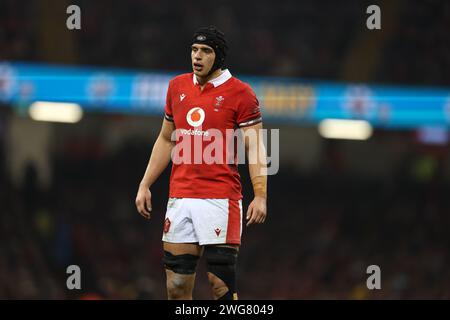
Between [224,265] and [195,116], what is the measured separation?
0.97 meters

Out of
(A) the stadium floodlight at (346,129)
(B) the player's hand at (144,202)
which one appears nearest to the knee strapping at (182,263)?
(B) the player's hand at (144,202)

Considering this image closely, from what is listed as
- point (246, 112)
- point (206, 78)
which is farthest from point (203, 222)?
point (206, 78)

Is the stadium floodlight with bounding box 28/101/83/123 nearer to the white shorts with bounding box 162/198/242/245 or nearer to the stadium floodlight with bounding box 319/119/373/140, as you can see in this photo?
the stadium floodlight with bounding box 319/119/373/140

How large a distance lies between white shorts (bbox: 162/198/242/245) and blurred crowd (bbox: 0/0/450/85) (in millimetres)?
11210

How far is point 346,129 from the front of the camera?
19.0 m

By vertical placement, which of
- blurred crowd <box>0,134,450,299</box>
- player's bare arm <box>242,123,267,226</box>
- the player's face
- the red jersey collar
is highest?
the player's face

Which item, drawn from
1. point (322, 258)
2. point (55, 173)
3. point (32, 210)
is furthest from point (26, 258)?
point (322, 258)

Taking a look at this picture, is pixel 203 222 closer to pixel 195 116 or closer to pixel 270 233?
pixel 195 116

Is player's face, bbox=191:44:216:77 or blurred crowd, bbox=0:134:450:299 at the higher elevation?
player's face, bbox=191:44:216:77

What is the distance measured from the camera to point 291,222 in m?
20.4

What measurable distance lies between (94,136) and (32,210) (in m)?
2.47

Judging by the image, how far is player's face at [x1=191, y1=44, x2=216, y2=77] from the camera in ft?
20.5

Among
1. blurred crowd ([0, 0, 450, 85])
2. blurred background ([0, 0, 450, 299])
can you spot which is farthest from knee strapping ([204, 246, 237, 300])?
blurred crowd ([0, 0, 450, 85])
